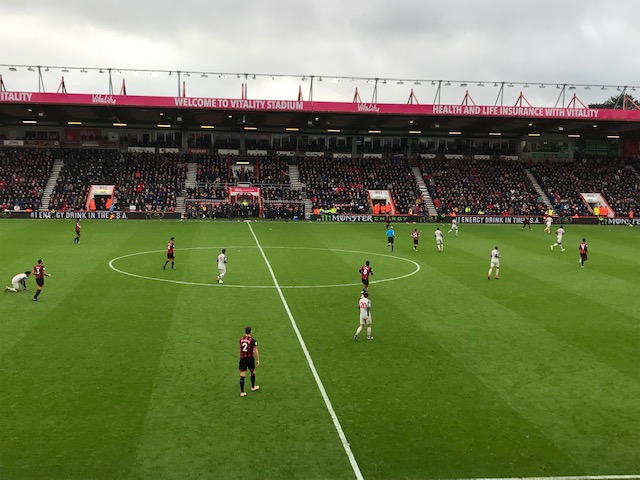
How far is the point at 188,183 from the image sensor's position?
67.7 metres

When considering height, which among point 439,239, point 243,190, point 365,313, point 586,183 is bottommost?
point 365,313

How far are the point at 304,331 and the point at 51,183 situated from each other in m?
56.1

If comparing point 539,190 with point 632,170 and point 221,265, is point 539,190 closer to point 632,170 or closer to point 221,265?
point 632,170

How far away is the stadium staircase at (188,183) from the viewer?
6322 centimetres

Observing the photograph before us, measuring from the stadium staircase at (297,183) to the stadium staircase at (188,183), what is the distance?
12.0 m

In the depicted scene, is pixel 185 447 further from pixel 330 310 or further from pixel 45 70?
pixel 45 70

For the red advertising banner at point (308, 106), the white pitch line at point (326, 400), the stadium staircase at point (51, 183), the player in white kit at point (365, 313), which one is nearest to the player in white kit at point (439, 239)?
the white pitch line at point (326, 400)

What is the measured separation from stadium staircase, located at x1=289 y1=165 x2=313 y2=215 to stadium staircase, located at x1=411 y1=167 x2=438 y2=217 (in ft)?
47.0

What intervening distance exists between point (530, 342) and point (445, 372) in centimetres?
445

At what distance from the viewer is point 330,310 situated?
21.6 m

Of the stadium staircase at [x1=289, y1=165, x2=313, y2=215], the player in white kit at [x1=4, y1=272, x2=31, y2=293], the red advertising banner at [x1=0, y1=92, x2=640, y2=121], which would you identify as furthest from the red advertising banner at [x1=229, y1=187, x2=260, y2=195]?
the player in white kit at [x1=4, y1=272, x2=31, y2=293]

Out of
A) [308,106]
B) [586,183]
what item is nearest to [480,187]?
[586,183]

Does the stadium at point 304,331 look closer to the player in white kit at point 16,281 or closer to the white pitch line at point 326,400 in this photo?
the white pitch line at point 326,400

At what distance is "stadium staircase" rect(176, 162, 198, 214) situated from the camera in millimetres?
63216
